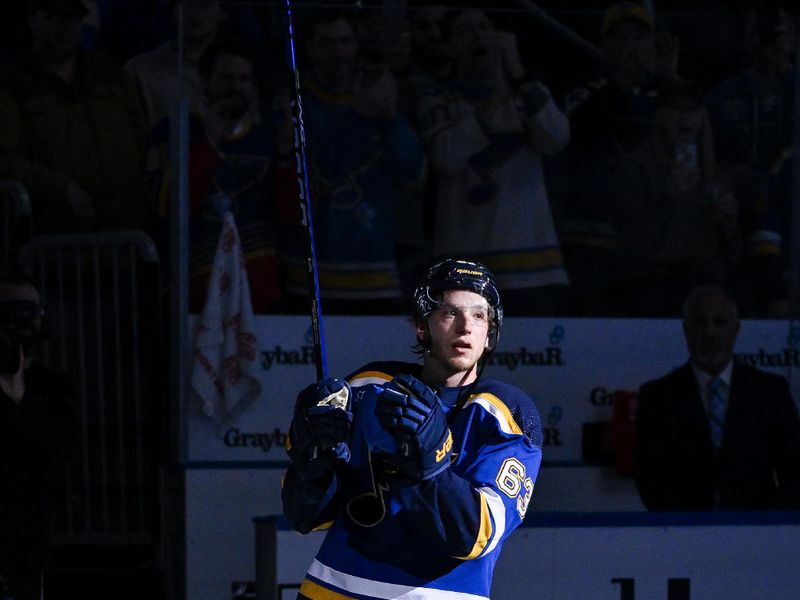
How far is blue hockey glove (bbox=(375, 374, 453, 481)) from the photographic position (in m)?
2.52

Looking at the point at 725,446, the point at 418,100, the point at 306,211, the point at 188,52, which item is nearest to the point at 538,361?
the point at 725,446

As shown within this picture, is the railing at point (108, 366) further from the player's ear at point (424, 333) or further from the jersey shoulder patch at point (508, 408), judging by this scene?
the jersey shoulder patch at point (508, 408)

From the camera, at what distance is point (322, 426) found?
2602 mm

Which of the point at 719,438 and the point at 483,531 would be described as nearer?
the point at 483,531

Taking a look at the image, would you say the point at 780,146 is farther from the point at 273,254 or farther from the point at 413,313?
the point at 413,313

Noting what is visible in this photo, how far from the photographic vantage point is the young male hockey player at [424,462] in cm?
260

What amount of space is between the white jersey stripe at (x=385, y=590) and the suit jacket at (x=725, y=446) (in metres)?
2.50

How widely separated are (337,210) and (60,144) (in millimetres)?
1128

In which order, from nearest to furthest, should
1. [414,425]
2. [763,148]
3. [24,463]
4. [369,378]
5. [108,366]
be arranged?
[414,425] < [369,378] < [24,463] < [108,366] < [763,148]

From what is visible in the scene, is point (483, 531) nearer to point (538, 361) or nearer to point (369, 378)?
point (369, 378)

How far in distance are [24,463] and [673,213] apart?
2834 mm

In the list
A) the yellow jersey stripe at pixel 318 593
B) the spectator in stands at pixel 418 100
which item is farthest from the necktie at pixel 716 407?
the yellow jersey stripe at pixel 318 593

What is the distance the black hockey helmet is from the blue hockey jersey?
156mm

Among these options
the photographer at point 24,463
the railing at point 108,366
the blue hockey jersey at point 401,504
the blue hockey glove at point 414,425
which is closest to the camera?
the blue hockey glove at point 414,425
